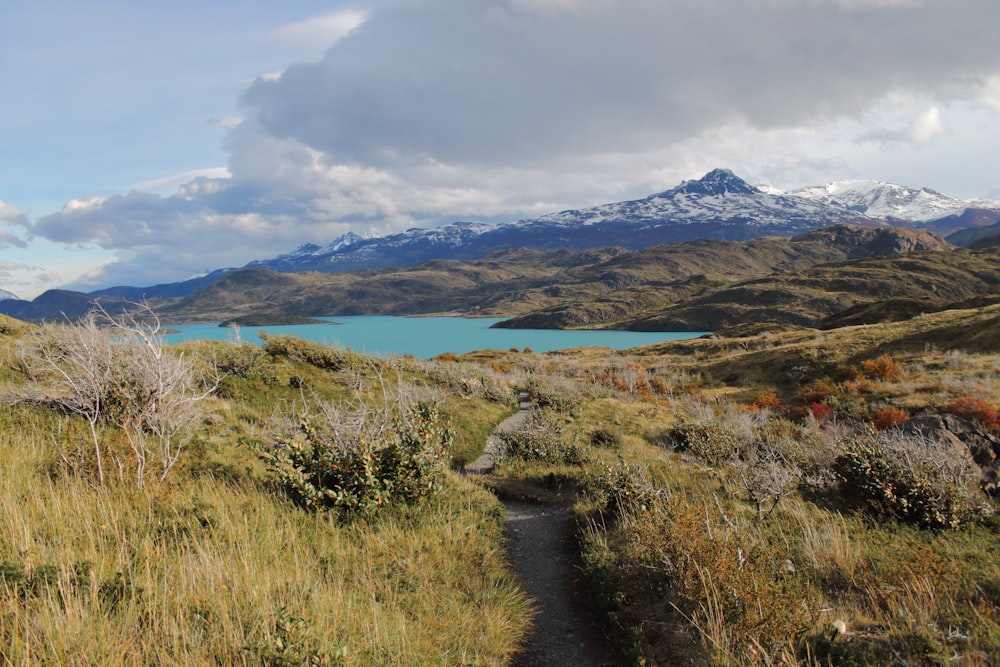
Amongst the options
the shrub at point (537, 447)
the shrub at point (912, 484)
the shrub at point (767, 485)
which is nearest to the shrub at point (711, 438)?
the shrub at point (767, 485)

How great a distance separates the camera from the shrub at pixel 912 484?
7.20 metres

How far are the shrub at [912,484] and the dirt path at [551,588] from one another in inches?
190

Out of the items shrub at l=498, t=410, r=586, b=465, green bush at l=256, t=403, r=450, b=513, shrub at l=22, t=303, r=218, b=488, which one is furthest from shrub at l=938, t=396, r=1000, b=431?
shrub at l=22, t=303, r=218, b=488

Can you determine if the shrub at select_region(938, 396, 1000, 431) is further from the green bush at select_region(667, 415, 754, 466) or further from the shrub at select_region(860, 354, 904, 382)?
the shrub at select_region(860, 354, 904, 382)

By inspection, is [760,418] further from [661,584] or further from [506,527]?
[661,584]

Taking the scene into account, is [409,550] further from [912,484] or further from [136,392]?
[912,484]

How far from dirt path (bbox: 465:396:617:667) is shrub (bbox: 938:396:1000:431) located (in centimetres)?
1429

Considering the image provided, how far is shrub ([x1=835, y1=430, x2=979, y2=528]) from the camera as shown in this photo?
284 inches

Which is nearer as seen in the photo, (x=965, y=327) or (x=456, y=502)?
(x=456, y=502)

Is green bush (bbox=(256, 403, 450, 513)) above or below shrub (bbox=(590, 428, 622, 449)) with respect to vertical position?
above

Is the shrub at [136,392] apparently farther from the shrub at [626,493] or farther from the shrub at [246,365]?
the shrub at [246,365]

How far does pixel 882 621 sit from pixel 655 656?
209 cm

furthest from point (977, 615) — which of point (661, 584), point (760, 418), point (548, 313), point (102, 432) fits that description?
point (548, 313)

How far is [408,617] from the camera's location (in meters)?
4.73
